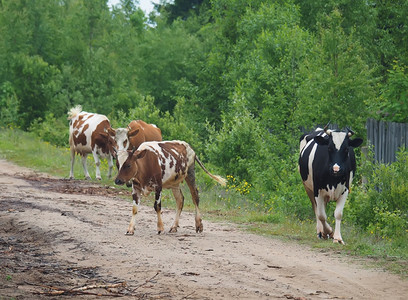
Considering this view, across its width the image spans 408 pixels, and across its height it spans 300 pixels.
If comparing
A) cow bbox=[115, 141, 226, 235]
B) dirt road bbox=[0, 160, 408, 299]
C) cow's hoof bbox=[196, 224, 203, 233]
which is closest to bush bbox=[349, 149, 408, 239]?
dirt road bbox=[0, 160, 408, 299]

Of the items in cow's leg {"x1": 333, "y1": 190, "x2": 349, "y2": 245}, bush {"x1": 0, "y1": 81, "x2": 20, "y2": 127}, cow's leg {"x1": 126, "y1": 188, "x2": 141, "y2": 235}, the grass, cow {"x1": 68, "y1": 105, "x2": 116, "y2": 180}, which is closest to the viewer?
the grass

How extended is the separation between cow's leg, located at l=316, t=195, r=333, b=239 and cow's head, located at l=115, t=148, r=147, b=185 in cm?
372

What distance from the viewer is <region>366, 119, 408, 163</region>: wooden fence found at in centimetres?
1881

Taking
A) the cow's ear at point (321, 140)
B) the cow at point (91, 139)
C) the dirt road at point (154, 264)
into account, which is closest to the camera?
the dirt road at point (154, 264)

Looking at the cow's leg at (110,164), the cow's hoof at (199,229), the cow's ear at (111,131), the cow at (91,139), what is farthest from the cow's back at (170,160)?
the cow's leg at (110,164)

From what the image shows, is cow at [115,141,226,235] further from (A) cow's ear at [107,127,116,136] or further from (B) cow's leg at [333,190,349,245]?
(A) cow's ear at [107,127,116,136]

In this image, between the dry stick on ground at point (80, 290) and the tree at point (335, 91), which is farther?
the tree at point (335, 91)

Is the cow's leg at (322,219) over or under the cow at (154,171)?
under

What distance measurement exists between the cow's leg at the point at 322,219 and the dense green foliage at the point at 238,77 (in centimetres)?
95

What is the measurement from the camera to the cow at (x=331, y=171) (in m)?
14.5

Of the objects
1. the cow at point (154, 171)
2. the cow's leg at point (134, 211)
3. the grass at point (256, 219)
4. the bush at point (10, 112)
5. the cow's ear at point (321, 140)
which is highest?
the bush at point (10, 112)

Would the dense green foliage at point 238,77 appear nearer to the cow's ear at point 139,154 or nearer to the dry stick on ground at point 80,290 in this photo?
the cow's ear at point 139,154

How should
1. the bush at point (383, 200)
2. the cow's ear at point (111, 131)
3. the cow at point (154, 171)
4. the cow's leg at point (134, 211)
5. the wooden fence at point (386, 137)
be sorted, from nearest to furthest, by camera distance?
the cow's leg at point (134, 211)
the cow at point (154, 171)
the bush at point (383, 200)
the wooden fence at point (386, 137)
the cow's ear at point (111, 131)

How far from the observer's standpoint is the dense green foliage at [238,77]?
21516mm
